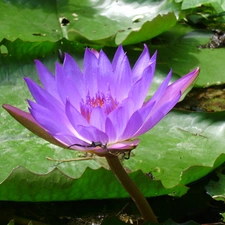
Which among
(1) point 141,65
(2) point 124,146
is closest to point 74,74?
(1) point 141,65

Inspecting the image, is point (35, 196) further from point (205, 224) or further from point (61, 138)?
point (205, 224)

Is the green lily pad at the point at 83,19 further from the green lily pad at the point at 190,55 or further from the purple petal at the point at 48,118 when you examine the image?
the purple petal at the point at 48,118

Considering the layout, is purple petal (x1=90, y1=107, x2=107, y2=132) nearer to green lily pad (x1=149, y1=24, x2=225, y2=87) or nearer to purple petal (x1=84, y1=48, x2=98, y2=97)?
purple petal (x1=84, y1=48, x2=98, y2=97)

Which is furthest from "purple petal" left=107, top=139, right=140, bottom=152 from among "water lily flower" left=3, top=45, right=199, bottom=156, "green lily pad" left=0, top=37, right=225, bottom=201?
"green lily pad" left=0, top=37, right=225, bottom=201

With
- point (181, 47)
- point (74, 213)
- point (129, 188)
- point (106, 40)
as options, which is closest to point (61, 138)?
point (129, 188)

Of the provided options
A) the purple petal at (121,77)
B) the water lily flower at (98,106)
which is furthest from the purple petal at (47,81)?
the purple petal at (121,77)

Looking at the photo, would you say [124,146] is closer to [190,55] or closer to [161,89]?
[161,89]
